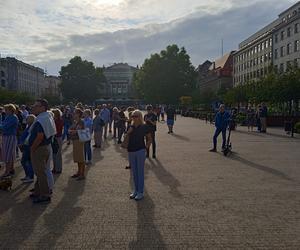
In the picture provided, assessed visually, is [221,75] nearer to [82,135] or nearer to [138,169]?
[82,135]

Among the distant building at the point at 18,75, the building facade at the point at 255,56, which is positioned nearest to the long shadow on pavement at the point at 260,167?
the building facade at the point at 255,56

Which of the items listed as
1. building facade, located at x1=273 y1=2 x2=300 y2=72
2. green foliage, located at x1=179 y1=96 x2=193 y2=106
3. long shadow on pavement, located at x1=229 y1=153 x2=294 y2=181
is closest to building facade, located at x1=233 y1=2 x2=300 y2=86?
building facade, located at x1=273 y1=2 x2=300 y2=72

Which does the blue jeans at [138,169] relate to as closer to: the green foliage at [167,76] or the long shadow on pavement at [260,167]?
the long shadow on pavement at [260,167]

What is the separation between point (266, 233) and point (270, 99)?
28609 millimetres

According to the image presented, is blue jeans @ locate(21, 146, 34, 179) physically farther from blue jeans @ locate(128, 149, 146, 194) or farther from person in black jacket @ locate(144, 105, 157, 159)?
person in black jacket @ locate(144, 105, 157, 159)

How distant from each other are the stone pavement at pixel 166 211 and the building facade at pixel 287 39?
57074 millimetres

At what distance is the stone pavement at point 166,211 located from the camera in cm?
538

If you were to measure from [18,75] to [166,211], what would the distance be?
125366 mm

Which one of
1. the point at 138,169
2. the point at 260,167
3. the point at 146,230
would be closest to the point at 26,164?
the point at 138,169

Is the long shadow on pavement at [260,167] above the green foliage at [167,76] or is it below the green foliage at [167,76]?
below

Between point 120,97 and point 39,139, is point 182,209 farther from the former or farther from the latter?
point 120,97

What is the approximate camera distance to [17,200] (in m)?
7.77

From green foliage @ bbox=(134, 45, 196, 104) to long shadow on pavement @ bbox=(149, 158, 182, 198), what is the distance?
259ft

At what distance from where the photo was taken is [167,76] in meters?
91.1
